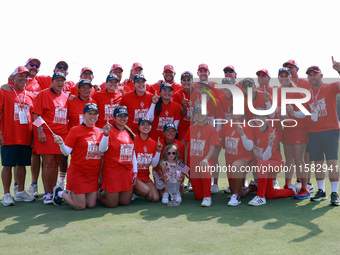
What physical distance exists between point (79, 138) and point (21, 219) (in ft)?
4.63

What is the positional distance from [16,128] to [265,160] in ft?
13.8

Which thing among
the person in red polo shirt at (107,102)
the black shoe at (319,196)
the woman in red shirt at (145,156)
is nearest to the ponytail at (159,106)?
the woman in red shirt at (145,156)

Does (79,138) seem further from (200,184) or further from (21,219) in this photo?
(200,184)

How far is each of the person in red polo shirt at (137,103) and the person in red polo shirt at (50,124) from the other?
3.69 ft

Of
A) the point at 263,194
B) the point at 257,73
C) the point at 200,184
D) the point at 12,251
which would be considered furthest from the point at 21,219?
the point at 257,73

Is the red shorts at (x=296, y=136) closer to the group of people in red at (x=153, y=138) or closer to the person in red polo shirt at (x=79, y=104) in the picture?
the group of people in red at (x=153, y=138)

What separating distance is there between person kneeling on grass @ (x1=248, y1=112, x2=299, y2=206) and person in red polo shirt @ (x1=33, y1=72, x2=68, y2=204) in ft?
10.8

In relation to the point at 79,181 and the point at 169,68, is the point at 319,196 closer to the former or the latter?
the point at 169,68

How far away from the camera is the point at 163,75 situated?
7.70m

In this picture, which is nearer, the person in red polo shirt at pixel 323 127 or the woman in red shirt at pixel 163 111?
the person in red polo shirt at pixel 323 127

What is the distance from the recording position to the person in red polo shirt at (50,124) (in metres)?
6.22

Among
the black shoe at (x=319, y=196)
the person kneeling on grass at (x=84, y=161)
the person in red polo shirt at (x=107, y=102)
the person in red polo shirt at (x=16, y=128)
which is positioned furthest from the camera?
the person in red polo shirt at (x=107, y=102)

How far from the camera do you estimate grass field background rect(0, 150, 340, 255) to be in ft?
13.2

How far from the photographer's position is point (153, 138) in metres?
6.95
